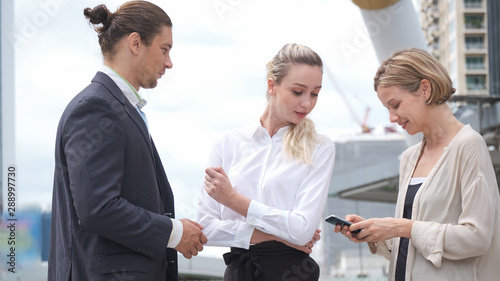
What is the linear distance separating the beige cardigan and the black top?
9 centimetres

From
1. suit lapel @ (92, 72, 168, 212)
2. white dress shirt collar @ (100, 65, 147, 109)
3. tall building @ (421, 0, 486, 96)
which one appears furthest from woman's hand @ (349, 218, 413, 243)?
tall building @ (421, 0, 486, 96)

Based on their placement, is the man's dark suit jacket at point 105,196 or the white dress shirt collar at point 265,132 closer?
the man's dark suit jacket at point 105,196

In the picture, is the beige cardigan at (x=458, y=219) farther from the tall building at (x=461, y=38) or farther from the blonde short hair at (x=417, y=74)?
the tall building at (x=461, y=38)

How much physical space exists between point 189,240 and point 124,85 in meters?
0.82

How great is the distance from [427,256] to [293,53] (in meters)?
1.29

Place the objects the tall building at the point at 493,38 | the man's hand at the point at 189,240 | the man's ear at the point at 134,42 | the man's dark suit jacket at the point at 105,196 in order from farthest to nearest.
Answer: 1. the tall building at the point at 493,38
2. the man's ear at the point at 134,42
3. the man's hand at the point at 189,240
4. the man's dark suit jacket at the point at 105,196

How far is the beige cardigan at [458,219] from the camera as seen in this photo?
120 inches

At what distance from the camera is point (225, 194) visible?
3268 millimetres

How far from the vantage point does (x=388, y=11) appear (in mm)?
8367

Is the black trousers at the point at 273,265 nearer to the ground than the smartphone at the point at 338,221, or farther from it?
nearer to the ground

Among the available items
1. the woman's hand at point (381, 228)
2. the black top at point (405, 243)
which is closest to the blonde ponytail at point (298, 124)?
the woman's hand at point (381, 228)

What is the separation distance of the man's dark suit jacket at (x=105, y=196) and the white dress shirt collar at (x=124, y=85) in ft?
0.17

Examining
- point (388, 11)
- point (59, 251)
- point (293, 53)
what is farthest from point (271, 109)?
point (388, 11)

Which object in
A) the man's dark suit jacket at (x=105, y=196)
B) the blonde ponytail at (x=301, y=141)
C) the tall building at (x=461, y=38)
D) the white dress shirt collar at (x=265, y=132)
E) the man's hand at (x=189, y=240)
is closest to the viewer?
the man's dark suit jacket at (x=105, y=196)
